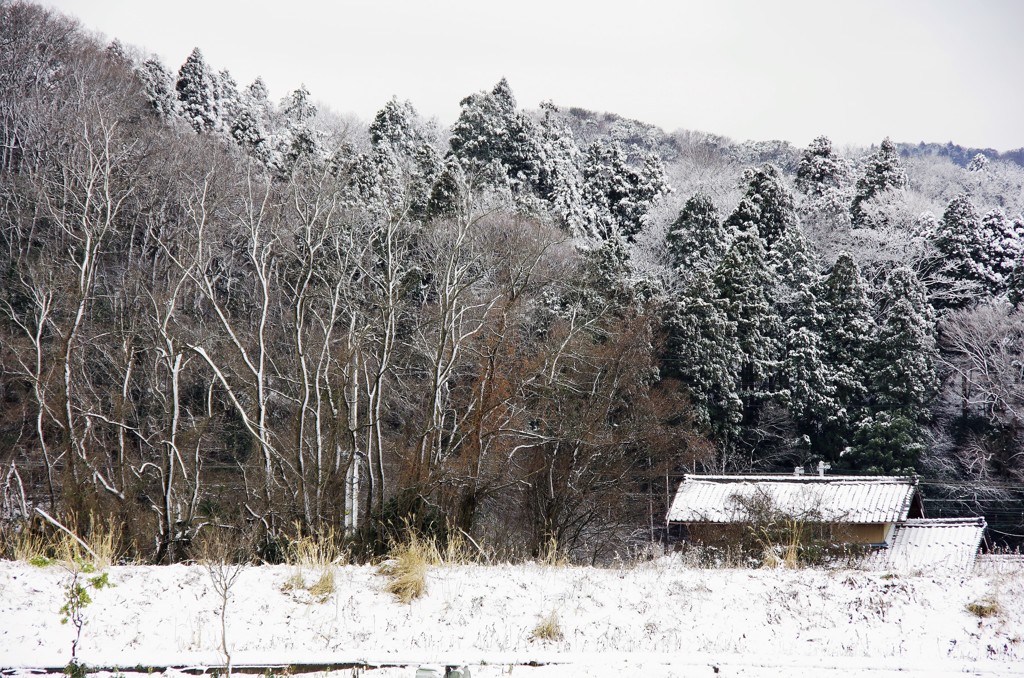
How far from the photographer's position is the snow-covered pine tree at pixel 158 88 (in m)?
30.0

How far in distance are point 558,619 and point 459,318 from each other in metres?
8.29

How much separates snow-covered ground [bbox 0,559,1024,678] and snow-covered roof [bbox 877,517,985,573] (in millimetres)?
11181

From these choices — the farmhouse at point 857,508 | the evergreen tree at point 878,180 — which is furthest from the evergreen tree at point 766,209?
the farmhouse at point 857,508

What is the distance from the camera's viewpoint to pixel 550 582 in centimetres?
690

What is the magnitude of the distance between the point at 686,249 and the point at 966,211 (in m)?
11.1

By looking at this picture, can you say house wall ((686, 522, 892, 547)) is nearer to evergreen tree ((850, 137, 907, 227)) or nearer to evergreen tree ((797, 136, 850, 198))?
evergreen tree ((850, 137, 907, 227))

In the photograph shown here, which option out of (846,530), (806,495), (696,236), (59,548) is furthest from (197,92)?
(59,548)

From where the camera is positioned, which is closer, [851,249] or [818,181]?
[851,249]

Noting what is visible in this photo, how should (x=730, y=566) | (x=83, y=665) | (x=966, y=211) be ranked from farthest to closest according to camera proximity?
1. (x=966, y=211)
2. (x=730, y=566)
3. (x=83, y=665)

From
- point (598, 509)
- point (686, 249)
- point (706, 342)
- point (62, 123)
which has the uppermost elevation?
point (62, 123)

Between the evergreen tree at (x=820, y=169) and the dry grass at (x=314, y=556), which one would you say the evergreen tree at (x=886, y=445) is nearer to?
the evergreen tree at (x=820, y=169)

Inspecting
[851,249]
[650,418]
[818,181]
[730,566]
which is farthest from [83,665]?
[818,181]

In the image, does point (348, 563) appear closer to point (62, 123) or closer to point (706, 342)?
point (706, 342)

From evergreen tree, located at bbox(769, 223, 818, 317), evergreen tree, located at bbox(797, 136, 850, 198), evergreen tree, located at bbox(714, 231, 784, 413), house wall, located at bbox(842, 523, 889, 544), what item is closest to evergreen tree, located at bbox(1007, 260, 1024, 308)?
evergreen tree, located at bbox(769, 223, 818, 317)
